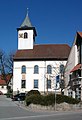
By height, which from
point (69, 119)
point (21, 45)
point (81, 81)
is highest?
point (21, 45)

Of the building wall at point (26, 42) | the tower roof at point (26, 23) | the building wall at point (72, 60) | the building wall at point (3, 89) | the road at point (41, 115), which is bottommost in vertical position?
the road at point (41, 115)

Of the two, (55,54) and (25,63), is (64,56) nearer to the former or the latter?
(55,54)

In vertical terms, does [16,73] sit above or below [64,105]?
above

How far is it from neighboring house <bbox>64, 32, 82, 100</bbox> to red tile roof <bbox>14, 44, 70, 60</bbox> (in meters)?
22.8

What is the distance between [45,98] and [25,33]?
5117 cm

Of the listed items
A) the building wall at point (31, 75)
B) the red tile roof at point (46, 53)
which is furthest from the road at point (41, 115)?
the red tile roof at point (46, 53)

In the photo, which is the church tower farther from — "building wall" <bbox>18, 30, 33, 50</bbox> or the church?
the church

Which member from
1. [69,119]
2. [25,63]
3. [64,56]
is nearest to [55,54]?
[64,56]

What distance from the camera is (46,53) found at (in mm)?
79188

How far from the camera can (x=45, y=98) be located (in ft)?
107

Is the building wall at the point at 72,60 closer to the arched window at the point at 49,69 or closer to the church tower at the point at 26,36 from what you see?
the arched window at the point at 49,69

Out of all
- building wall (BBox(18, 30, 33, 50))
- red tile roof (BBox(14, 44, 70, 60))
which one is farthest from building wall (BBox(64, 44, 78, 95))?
Answer: building wall (BBox(18, 30, 33, 50))

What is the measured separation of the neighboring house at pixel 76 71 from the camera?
46969mm

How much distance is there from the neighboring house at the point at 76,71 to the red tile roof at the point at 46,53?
2284cm
